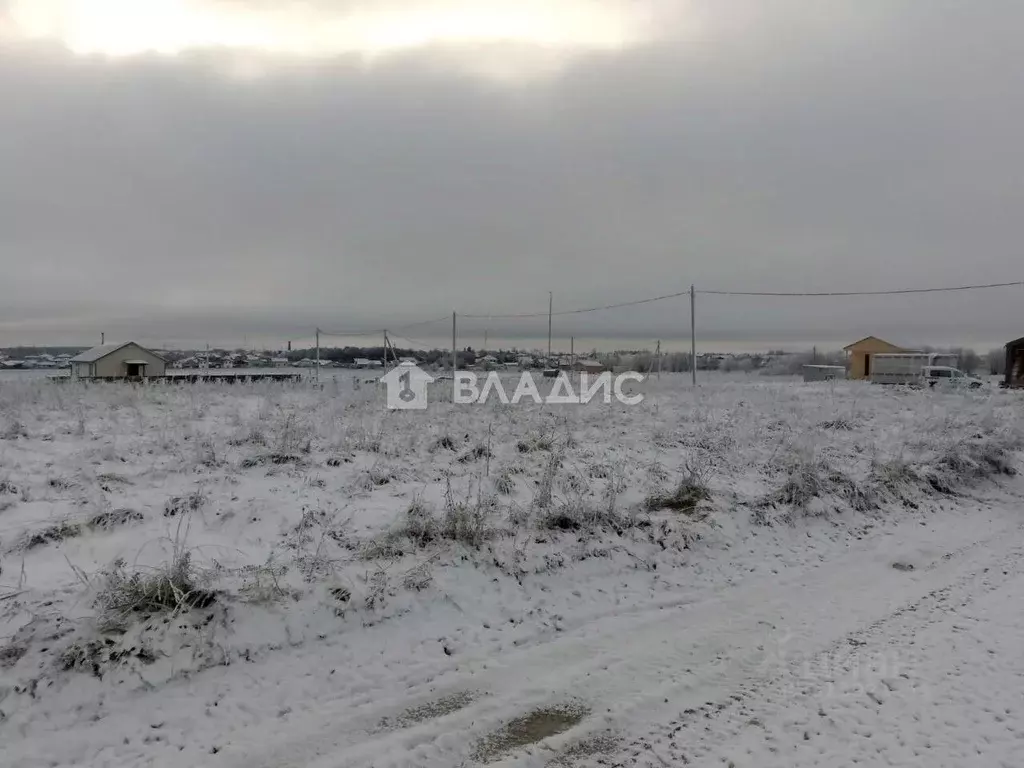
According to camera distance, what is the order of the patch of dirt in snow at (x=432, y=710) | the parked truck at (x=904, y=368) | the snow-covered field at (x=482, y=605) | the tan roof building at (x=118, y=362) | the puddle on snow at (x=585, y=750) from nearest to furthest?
1. the puddle on snow at (x=585, y=750)
2. the snow-covered field at (x=482, y=605)
3. the patch of dirt in snow at (x=432, y=710)
4. the parked truck at (x=904, y=368)
5. the tan roof building at (x=118, y=362)

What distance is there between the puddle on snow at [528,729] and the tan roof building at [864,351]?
42.3 metres

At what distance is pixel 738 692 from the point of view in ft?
12.1

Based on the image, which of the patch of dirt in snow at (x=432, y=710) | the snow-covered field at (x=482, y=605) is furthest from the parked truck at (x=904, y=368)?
the patch of dirt in snow at (x=432, y=710)

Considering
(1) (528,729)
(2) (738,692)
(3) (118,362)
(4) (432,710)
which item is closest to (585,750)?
(1) (528,729)

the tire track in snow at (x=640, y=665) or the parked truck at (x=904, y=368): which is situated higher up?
the parked truck at (x=904, y=368)

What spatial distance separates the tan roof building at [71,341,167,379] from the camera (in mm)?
35469

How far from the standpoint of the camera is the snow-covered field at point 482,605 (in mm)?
3232

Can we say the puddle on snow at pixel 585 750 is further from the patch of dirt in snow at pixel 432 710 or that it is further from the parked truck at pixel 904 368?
the parked truck at pixel 904 368

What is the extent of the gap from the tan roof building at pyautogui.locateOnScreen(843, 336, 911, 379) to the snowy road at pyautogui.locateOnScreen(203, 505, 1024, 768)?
129 ft

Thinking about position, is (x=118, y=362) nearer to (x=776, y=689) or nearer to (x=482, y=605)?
(x=482, y=605)

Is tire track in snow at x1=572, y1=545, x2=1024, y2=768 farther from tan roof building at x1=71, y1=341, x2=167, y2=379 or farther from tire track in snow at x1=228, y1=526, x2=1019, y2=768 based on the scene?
tan roof building at x1=71, y1=341, x2=167, y2=379

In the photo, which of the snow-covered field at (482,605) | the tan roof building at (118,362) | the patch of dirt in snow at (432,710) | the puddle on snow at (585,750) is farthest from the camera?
the tan roof building at (118,362)

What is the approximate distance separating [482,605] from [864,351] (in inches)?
1697

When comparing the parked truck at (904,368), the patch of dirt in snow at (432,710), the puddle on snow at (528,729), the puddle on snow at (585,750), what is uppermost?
the parked truck at (904,368)
